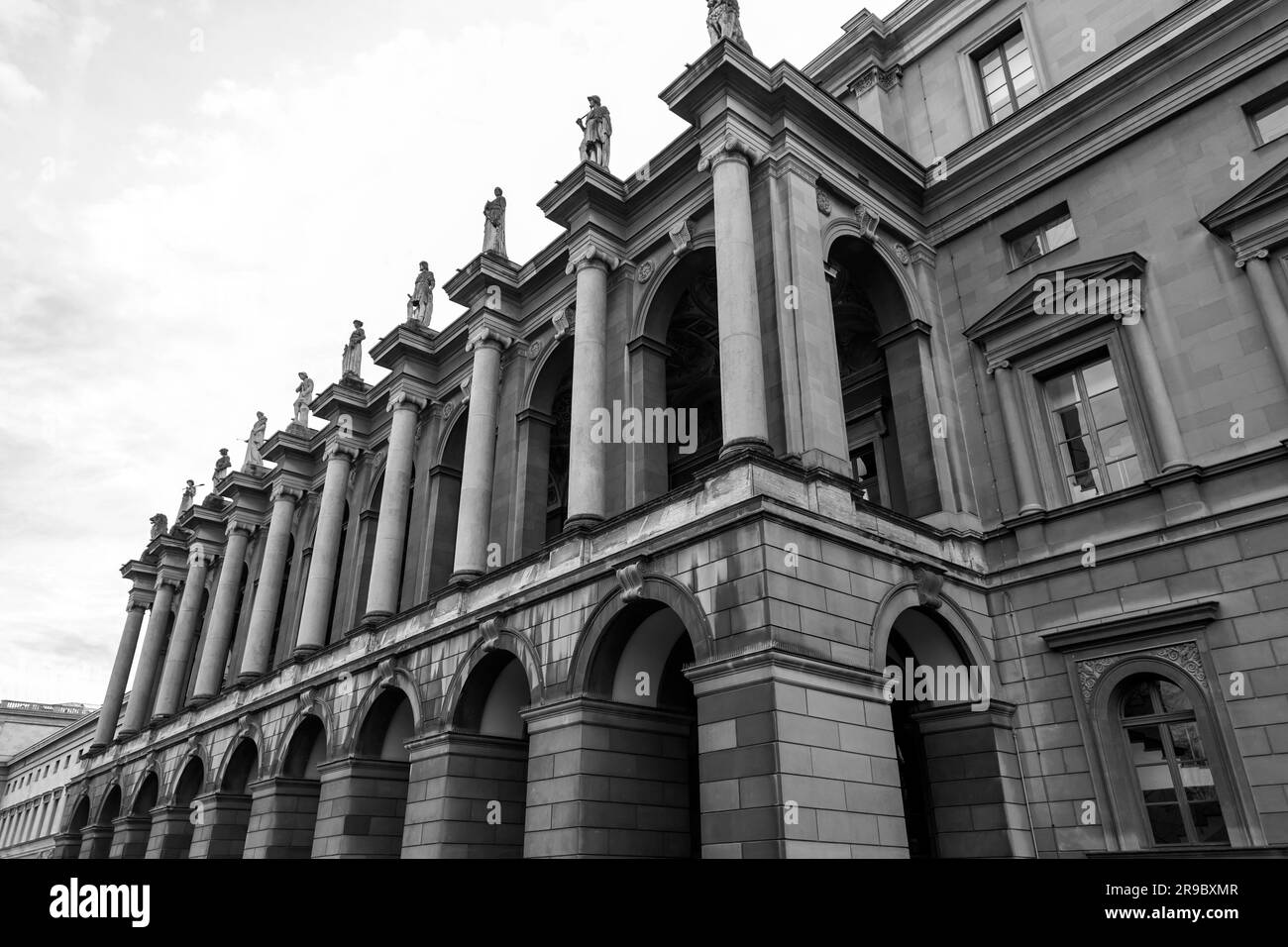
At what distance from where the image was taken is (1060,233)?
2139 centimetres

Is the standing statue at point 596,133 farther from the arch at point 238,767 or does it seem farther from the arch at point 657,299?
the arch at point 238,767

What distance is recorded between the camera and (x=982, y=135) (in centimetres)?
2272

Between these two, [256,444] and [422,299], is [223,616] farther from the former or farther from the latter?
[422,299]

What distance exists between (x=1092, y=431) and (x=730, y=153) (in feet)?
32.2

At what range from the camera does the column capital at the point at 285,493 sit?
3803cm

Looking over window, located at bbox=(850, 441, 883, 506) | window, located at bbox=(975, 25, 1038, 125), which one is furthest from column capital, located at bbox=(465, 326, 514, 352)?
window, located at bbox=(975, 25, 1038, 125)

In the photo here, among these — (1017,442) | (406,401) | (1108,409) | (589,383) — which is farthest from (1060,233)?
(406,401)

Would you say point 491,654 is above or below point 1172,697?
above

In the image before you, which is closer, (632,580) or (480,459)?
(632,580)

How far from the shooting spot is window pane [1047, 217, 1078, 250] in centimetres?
2114

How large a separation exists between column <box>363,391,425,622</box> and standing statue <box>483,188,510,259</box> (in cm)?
601

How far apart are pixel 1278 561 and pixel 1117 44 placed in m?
13.0
